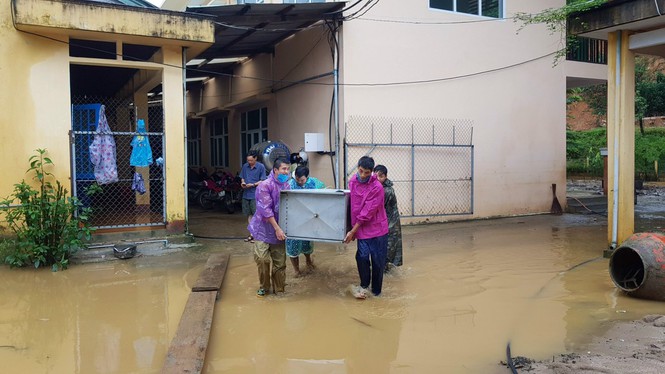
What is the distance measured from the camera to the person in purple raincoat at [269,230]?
18.4ft

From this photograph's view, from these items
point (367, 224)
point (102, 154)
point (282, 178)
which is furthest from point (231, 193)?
point (367, 224)

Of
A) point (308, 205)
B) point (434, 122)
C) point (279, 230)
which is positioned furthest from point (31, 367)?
point (434, 122)

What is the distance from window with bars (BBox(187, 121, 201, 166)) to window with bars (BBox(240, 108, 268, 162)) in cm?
517

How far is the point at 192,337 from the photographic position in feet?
14.3

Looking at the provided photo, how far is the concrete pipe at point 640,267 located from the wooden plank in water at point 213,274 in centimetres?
452

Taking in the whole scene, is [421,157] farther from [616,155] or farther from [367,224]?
[367,224]

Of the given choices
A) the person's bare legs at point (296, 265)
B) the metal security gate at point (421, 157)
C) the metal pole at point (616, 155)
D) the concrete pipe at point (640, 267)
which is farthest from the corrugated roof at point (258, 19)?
the concrete pipe at point (640, 267)

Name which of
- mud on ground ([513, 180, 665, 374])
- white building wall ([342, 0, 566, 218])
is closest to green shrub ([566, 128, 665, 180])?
white building wall ([342, 0, 566, 218])

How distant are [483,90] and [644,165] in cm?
1535

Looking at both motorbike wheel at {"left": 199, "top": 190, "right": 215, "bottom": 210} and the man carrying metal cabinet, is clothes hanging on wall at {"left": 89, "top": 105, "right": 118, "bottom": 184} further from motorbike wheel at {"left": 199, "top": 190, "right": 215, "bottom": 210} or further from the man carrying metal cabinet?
motorbike wheel at {"left": 199, "top": 190, "right": 215, "bottom": 210}

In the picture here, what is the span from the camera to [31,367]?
13.1ft

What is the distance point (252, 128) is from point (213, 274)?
30.6ft

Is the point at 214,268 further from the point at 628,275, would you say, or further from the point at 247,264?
the point at 628,275

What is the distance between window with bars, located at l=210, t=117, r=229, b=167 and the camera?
1756 centimetres
